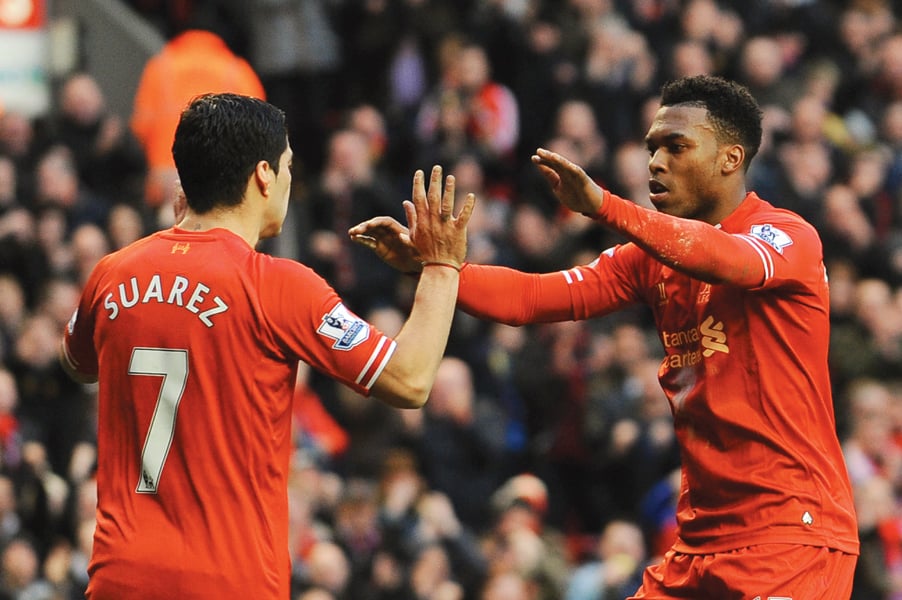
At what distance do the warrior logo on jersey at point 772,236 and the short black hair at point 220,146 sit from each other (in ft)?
5.38

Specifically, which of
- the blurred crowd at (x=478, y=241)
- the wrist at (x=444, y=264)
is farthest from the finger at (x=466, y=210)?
the blurred crowd at (x=478, y=241)

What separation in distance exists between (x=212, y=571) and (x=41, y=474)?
4945mm

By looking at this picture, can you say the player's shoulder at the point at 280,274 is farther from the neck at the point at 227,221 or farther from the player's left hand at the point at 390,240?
the player's left hand at the point at 390,240

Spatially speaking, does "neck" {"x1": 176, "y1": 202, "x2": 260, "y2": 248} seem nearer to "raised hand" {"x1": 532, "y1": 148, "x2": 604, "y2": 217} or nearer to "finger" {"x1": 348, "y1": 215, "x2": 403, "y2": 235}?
"finger" {"x1": 348, "y1": 215, "x2": 403, "y2": 235}

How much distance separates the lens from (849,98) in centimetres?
1542

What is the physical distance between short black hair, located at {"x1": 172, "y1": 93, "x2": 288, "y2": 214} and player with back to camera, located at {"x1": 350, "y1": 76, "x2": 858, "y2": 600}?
864 mm

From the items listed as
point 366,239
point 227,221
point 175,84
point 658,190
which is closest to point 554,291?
point 658,190

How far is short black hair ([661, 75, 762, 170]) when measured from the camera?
6.04m

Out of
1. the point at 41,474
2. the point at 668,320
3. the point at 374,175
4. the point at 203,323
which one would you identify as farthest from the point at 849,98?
the point at 203,323

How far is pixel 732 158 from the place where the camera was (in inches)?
237

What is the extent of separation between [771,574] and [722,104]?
Answer: 5.31 ft

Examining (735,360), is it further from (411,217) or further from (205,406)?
(205,406)

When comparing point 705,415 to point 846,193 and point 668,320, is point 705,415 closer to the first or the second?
point 668,320

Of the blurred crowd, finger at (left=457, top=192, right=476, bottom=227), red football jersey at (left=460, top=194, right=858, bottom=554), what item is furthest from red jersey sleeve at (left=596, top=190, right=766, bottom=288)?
the blurred crowd
